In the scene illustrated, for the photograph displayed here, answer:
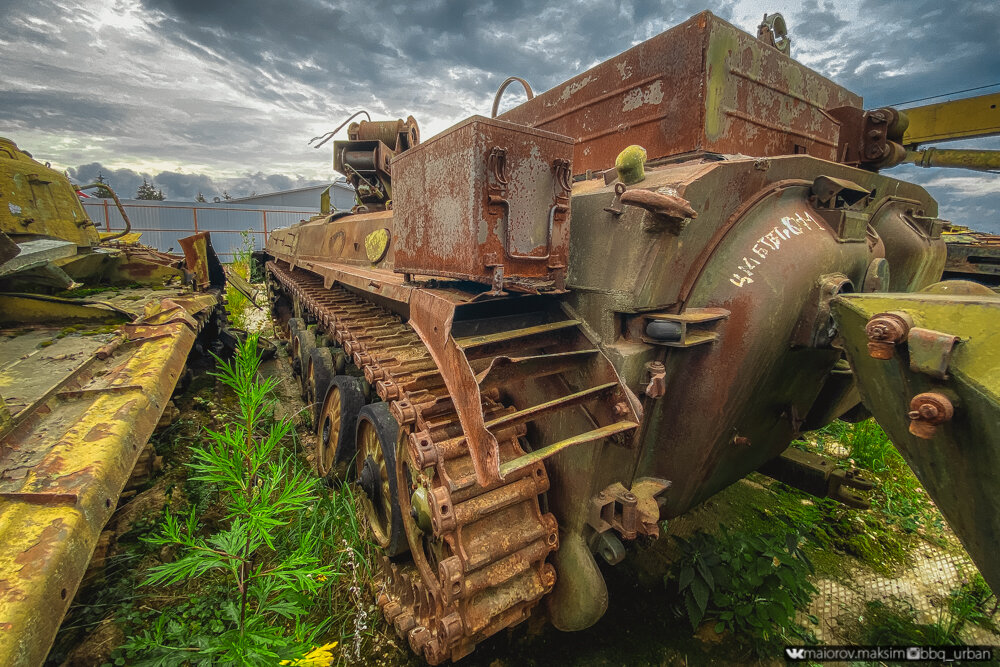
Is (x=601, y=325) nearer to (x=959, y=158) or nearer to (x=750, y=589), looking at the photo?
(x=750, y=589)

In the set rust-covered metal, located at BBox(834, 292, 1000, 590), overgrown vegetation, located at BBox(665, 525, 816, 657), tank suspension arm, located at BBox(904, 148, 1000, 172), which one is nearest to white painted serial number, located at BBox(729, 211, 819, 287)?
rust-covered metal, located at BBox(834, 292, 1000, 590)

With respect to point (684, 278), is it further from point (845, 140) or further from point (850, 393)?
point (845, 140)

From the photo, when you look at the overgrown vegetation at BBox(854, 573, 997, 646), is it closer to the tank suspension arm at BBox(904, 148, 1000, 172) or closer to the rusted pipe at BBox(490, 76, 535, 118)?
the rusted pipe at BBox(490, 76, 535, 118)

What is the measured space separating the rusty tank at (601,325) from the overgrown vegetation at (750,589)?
14.8 inches

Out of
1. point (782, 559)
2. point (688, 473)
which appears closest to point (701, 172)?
point (688, 473)

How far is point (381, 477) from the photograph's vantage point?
2.81 metres

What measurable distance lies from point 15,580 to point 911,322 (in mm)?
2809

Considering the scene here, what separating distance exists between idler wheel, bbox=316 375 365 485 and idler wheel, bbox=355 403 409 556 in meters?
0.14

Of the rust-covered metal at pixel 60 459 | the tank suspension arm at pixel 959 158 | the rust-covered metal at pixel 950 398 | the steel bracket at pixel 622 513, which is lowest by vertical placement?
the steel bracket at pixel 622 513

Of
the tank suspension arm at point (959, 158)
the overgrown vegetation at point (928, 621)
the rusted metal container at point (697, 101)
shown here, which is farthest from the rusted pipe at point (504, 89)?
the tank suspension arm at point (959, 158)

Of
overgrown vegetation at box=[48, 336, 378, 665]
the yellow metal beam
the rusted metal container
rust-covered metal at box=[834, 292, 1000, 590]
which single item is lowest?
overgrown vegetation at box=[48, 336, 378, 665]

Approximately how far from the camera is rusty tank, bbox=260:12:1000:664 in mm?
1732

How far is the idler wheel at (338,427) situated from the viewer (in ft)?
10.8

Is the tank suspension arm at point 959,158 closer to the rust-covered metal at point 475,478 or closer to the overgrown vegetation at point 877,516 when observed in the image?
the overgrown vegetation at point 877,516
